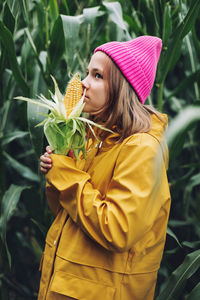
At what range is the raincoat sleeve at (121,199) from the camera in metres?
0.88

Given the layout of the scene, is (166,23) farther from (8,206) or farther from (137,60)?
(8,206)

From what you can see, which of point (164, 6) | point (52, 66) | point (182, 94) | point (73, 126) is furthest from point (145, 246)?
point (182, 94)

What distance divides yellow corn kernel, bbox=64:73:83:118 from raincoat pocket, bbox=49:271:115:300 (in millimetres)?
500

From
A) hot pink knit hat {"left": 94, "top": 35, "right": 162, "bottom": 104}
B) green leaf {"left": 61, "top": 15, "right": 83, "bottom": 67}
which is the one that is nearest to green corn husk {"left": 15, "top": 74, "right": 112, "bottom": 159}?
→ hot pink knit hat {"left": 94, "top": 35, "right": 162, "bottom": 104}

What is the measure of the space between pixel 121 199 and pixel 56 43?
0.87 metres

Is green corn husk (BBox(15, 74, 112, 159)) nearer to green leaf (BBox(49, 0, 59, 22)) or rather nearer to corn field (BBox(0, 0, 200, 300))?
corn field (BBox(0, 0, 200, 300))

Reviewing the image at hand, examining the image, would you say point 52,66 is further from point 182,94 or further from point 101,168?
point 182,94

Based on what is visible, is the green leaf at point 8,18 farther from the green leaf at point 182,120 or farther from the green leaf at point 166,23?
the green leaf at point 182,120

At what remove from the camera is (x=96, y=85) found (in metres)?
1.02

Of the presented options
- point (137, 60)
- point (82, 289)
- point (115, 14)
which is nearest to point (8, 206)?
point (82, 289)

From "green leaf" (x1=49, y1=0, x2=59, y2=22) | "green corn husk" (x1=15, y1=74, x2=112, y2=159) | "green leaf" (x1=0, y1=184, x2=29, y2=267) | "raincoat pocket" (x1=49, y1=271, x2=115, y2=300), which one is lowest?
"green leaf" (x1=0, y1=184, x2=29, y2=267)

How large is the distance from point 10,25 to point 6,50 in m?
0.11

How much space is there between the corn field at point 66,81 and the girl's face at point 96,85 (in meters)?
0.25

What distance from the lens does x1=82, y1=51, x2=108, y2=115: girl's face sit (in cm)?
102
